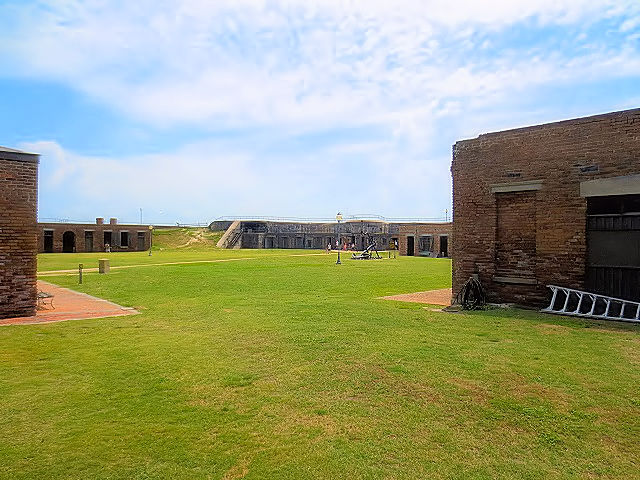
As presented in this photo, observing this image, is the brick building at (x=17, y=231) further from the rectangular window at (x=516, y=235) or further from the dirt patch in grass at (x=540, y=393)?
the rectangular window at (x=516, y=235)

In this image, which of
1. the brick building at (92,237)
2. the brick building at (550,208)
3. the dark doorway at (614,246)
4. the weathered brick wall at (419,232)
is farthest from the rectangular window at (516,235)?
the brick building at (92,237)

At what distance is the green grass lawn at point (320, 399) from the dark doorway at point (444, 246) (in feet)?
134

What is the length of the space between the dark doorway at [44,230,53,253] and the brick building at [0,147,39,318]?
2020 inches

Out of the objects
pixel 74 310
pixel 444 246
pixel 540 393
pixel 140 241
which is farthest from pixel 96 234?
pixel 540 393

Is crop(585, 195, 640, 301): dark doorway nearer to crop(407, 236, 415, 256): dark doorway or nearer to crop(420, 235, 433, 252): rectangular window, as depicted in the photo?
crop(420, 235, 433, 252): rectangular window

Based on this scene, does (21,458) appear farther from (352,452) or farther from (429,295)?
(429,295)

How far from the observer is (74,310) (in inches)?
465

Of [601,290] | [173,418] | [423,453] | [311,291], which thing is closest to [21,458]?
[173,418]

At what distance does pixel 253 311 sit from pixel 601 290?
25.8 ft

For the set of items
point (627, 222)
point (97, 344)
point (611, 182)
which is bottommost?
point (97, 344)

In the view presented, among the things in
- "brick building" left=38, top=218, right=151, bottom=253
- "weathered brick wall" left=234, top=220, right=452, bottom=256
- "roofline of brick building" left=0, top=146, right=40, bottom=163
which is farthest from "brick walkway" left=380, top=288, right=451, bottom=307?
"brick building" left=38, top=218, right=151, bottom=253

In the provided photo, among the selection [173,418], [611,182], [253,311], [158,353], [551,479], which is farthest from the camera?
[253,311]

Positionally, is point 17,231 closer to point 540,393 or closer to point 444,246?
point 540,393

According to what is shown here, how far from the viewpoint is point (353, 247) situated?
226ft
